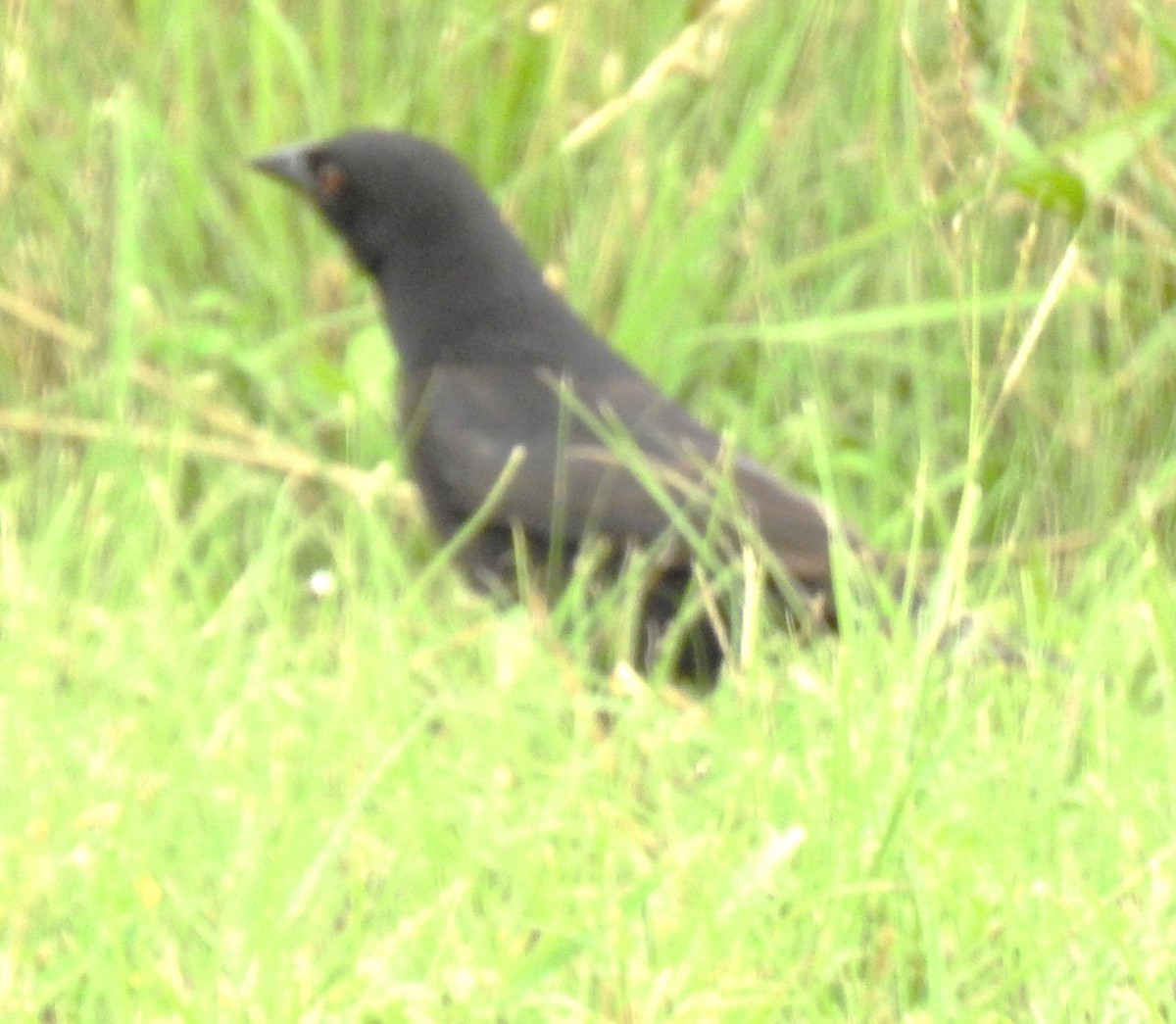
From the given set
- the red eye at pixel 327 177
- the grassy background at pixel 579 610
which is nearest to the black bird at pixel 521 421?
the red eye at pixel 327 177

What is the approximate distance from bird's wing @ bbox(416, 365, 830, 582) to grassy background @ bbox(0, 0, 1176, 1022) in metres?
0.15

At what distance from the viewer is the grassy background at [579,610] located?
1932mm

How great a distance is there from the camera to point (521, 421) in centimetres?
355

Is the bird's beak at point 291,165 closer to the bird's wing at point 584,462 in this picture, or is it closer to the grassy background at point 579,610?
the grassy background at point 579,610

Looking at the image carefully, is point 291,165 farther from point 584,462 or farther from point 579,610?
point 579,610

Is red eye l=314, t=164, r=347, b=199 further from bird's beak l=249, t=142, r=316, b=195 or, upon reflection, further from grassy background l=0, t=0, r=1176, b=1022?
grassy background l=0, t=0, r=1176, b=1022

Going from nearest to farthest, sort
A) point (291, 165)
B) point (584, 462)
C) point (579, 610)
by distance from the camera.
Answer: point (579, 610) → point (584, 462) → point (291, 165)

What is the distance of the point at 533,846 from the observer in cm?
212

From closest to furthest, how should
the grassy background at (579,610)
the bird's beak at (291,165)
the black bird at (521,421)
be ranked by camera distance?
the grassy background at (579,610), the black bird at (521,421), the bird's beak at (291,165)

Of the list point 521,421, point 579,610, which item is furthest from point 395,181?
point 579,610

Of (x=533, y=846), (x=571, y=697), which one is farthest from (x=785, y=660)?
(x=533, y=846)

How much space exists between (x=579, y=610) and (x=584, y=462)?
500 millimetres

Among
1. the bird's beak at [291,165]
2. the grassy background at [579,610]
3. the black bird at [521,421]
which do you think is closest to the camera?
the grassy background at [579,610]

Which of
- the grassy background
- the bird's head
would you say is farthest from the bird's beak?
the grassy background
